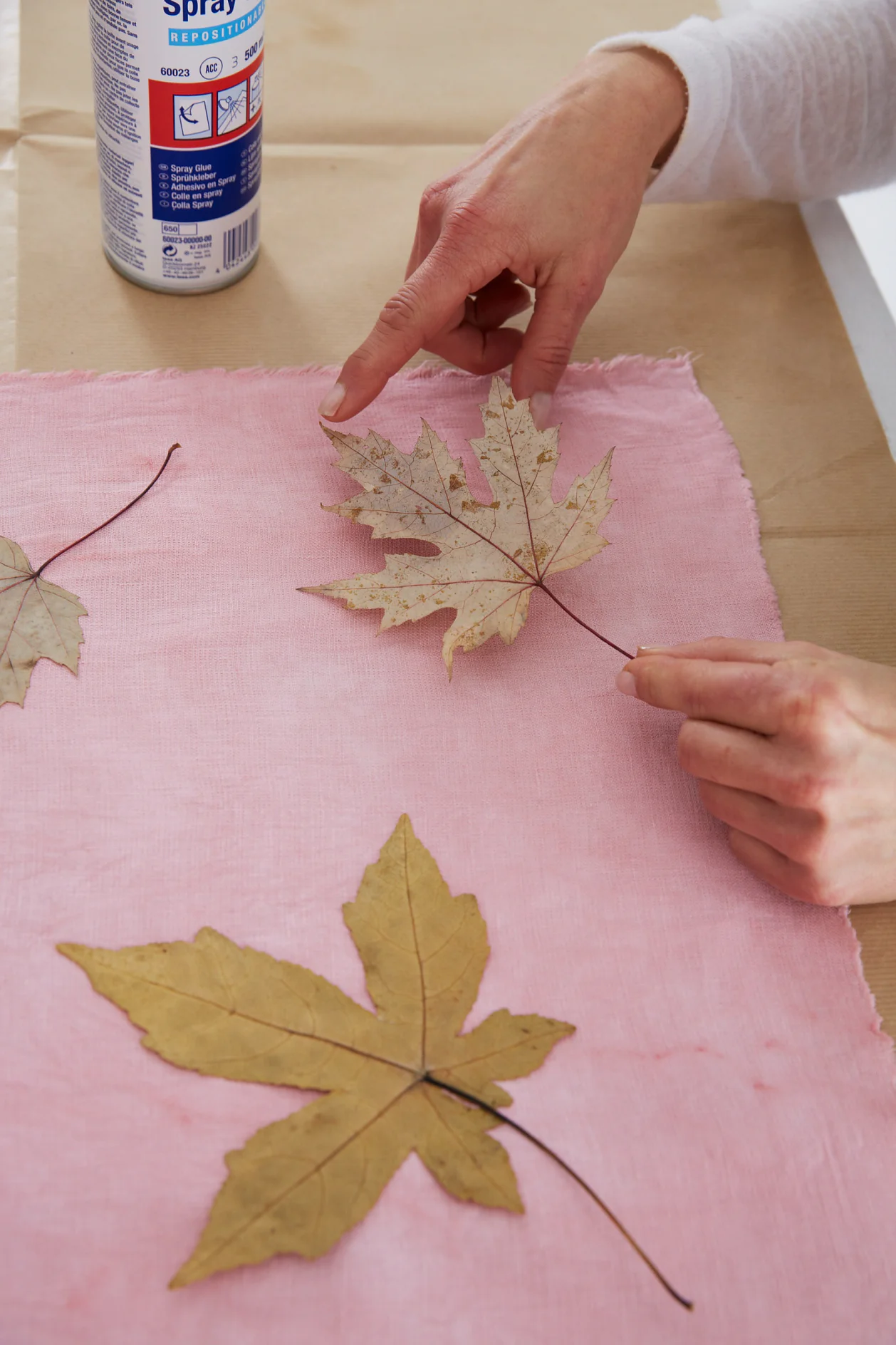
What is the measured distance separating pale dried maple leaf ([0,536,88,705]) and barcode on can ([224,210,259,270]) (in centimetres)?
31

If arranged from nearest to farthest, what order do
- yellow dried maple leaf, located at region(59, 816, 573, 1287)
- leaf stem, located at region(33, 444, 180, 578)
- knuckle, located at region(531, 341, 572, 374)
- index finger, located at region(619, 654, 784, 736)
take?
1. yellow dried maple leaf, located at region(59, 816, 573, 1287)
2. index finger, located at region(619, 654, 784, 736)
3. leaf stem, located at region(33, 444, 180, 578)
4. knuckle, located at region(531, 341, 572, 374)

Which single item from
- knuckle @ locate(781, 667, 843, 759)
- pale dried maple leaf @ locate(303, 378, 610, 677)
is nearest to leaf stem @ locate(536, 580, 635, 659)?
pale dried maple leaf @ locate(303, 378, 610, 677)

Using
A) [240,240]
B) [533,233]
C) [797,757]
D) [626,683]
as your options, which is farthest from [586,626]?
[240,240]

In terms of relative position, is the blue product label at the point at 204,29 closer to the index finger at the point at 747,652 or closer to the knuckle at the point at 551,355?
the knuckle at the point at 551,355

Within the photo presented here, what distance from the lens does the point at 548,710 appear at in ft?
2.33

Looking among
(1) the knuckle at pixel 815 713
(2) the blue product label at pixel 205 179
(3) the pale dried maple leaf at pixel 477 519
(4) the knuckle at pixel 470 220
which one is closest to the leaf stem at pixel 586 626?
(3) the pale dried maple leaf at pixel 477 519

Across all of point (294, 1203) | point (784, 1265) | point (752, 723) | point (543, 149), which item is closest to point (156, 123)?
point (543, 149)

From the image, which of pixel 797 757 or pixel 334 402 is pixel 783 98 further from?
pixel 797 757

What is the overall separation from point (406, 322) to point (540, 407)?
122mm

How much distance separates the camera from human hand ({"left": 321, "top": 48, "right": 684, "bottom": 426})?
0.79m

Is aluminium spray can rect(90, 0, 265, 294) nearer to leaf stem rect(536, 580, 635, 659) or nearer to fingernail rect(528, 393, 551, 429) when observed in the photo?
fingernail rect(528, 393, 551, 429)

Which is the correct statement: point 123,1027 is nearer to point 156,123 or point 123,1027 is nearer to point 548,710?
point 548,710

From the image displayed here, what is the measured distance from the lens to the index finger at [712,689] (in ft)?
2.07

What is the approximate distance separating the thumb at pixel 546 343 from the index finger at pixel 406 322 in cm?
5
